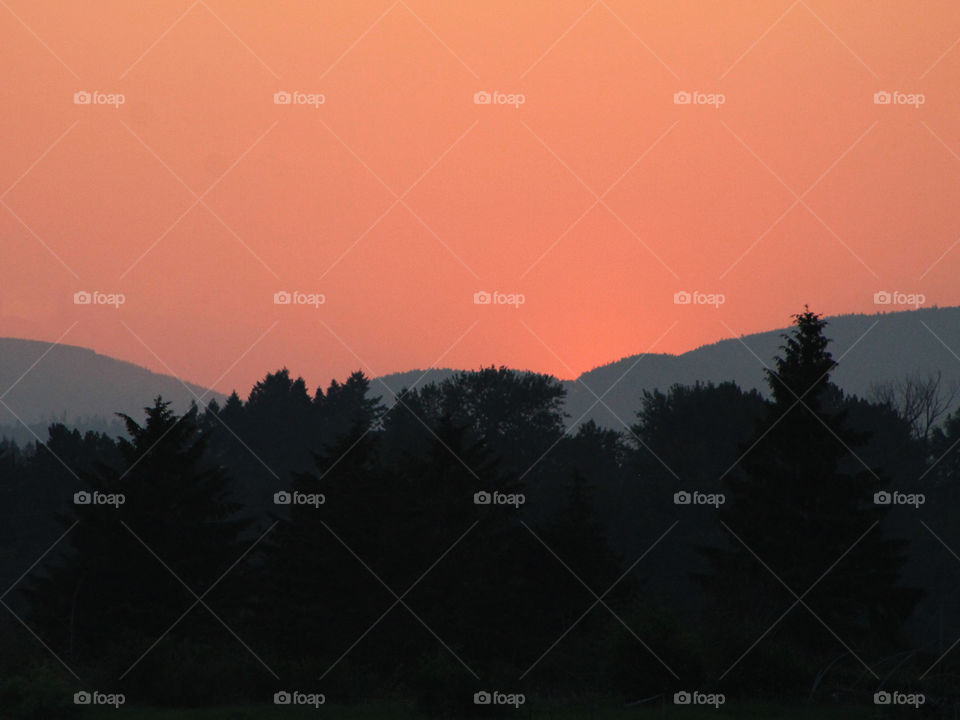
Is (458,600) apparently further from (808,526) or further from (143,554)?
(808,526)

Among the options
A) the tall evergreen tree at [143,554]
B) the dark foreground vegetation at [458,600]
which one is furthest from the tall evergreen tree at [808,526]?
the tall evergreen tree at [143,554]

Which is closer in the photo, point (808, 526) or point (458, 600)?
point (808, 526)

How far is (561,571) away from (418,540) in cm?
680

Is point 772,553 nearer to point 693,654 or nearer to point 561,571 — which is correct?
point 561,571

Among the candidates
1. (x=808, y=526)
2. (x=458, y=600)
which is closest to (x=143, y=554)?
(x=458, y=600)

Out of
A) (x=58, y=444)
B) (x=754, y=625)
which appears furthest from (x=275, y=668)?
(x=58, y=444)

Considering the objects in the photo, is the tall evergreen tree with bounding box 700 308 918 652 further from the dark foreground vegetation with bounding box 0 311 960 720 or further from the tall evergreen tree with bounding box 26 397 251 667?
the tall evergreen tree with bounding box 26 397 251 667

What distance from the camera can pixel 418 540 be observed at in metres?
43.7

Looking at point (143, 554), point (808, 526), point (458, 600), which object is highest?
point (143, 554)

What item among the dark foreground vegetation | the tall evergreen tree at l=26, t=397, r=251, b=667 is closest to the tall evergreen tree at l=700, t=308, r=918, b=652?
the dark foreground vegetation

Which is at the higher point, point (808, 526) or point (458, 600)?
point (808, 526)

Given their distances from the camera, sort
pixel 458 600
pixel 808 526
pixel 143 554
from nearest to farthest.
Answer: pixel 808 526 → pixel 143 554 → pixel 458 600

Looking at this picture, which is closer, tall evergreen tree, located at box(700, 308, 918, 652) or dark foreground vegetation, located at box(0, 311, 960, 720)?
dark foreground vegetation, located at box(0, 311, 960, 720)

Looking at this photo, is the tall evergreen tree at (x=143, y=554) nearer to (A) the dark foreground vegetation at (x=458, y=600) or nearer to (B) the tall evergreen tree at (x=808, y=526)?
(A) the dark foreground vegetation at (x=458, y=600)
